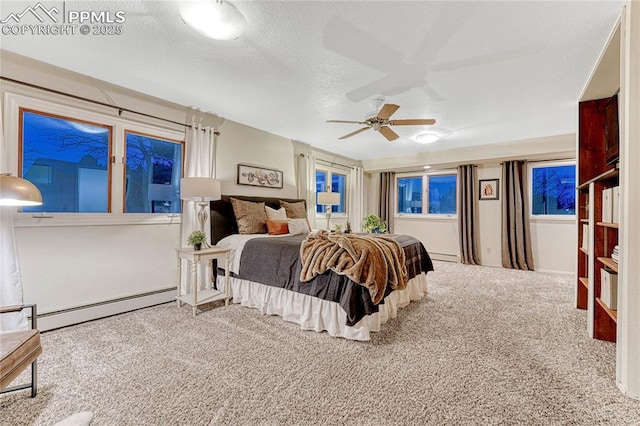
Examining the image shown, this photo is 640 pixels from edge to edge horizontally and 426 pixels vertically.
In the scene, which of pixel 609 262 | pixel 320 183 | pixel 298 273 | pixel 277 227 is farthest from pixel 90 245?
pixel 609 262

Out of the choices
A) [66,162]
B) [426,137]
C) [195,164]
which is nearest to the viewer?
[66,162]

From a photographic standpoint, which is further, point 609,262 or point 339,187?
point 339,187

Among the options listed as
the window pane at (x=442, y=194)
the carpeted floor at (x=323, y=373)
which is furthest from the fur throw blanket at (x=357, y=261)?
the window pane at (x=442, y=194)

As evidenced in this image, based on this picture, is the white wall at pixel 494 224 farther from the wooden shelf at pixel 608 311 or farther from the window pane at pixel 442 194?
the wooden shelf at pixel 608 311

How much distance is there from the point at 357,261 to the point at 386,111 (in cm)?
159

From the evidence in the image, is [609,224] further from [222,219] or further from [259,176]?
[259,176]

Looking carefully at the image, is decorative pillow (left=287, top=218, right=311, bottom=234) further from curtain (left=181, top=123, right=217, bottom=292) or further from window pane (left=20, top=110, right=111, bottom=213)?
window pane (left=20, top=110, right=111, bottom=213)

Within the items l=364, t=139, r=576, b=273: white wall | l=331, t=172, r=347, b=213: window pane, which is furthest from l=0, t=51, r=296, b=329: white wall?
l=364, t=139, r=576, b=273: white wall

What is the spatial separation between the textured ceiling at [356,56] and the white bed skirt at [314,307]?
213 cm

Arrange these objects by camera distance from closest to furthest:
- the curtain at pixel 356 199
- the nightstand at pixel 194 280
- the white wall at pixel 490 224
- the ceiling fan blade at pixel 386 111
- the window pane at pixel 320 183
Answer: the ceiling fan blade at pixel 386 111 < the nightstand at pixel 194 280 < the white wall at pixel 490 224 < the window pane at pixel 320 183 < the curtain at pixel 356 199

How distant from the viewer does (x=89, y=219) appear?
273 centimetres

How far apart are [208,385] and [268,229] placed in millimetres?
2242

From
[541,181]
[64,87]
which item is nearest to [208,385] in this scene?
[64,87]

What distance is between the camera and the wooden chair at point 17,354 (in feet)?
4.02
